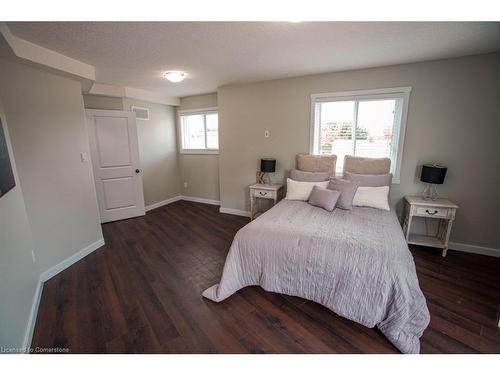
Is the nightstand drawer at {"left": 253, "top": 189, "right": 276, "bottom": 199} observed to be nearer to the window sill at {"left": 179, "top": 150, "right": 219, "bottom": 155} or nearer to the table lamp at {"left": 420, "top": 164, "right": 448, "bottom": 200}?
the window sill at {"left": 179, "top": 150, "right": 219, "bottom": 155}

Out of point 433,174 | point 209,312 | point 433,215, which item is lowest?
point 209,312

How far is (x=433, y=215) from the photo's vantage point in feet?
8.93

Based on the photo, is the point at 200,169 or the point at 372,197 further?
the point at 200,169

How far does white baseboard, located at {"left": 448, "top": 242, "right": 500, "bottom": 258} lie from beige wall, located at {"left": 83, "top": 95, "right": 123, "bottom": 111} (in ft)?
18.6

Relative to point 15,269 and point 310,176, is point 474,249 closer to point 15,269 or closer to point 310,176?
point 310,176

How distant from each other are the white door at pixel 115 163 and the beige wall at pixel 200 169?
1.29 meters

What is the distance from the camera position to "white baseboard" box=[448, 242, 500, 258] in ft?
9.11

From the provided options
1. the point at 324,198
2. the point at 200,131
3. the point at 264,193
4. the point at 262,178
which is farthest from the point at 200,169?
the point at 324,198

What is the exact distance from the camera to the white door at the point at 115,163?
12.5 ft

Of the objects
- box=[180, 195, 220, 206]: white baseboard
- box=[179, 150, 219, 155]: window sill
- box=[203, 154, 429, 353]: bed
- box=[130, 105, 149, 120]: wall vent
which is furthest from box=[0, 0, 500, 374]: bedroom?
box=[180, 195, 220, 206]: white baseboard

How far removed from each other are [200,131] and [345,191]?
3.56m

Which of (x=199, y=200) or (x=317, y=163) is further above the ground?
(x=317, y=163)

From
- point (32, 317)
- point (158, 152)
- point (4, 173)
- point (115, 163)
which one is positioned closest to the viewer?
point (4, 173)
